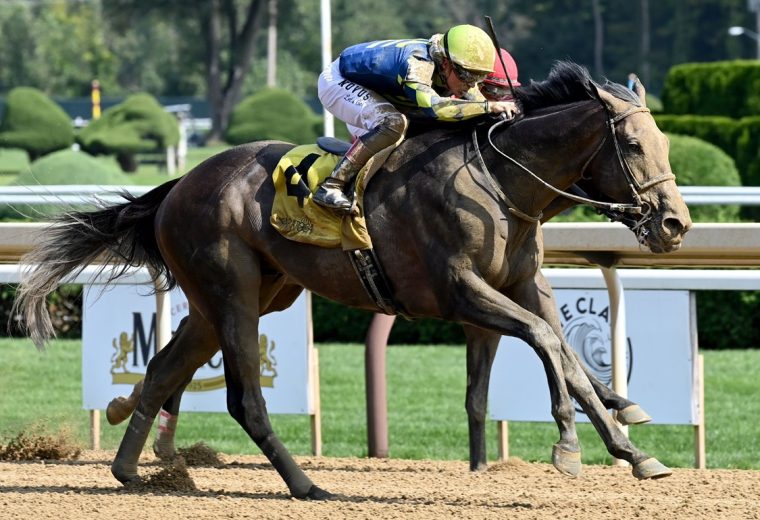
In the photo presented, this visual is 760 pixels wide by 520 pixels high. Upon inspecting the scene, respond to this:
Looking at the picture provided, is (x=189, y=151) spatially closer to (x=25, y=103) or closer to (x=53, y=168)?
(x=25, y=103)

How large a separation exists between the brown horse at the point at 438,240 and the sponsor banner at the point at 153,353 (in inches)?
41.5

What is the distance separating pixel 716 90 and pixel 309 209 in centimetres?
1665

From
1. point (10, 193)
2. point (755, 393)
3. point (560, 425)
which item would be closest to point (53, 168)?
point (10, 193)

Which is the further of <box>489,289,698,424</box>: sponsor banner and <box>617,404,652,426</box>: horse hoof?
<box>489,289,698,424</box>: sponsor banner

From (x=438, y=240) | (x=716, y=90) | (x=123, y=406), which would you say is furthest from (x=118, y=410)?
(x=716, y=90)

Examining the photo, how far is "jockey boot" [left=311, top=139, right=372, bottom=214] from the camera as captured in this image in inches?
192

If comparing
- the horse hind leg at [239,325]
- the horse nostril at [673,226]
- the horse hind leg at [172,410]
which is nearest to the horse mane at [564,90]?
the horse nostril at [673,226]

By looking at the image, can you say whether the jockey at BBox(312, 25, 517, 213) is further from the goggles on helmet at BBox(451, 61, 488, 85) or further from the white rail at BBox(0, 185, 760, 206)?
the white rail at BBox(0, 185, 760, 206)

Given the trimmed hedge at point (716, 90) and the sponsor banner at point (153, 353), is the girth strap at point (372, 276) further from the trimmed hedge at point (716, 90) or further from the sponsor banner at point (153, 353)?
the trimmed hedge at point (716, 90)

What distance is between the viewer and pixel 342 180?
4.93 metres

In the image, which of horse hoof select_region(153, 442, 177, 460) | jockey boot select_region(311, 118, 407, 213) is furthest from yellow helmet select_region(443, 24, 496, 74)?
horse hoof select_region(153, 442, 177, 460)

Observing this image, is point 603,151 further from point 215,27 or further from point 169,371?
point 215,27

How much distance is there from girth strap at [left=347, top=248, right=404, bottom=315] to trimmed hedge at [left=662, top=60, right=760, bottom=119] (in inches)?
649

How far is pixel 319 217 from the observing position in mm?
4992
